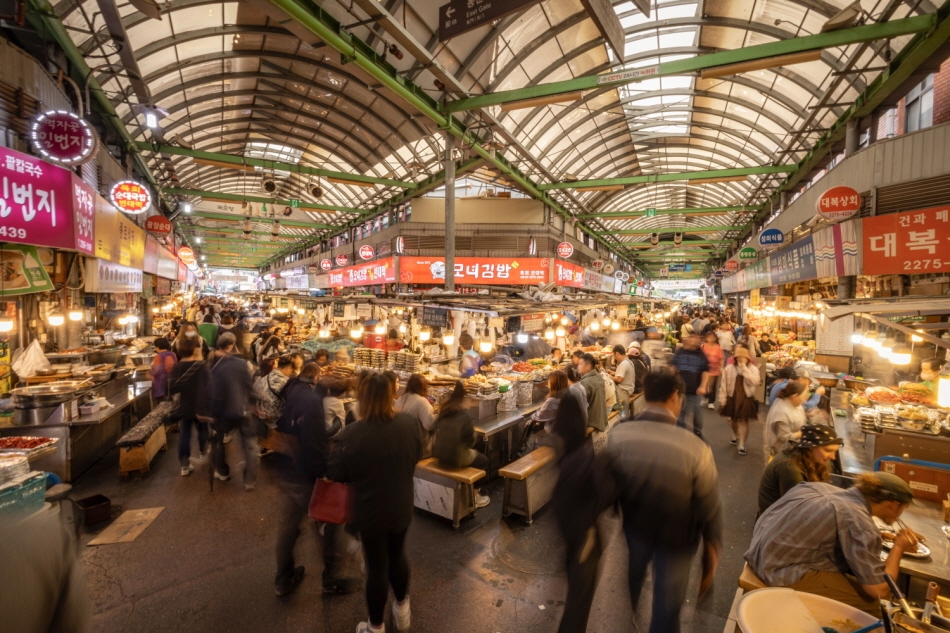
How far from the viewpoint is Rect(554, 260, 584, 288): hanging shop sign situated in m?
18.9

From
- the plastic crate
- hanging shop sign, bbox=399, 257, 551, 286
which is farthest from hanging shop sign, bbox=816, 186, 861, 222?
the plastic crate

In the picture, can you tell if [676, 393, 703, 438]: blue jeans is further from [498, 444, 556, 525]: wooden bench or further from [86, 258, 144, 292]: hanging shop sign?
[86, 258, 144, 292]: hanging shop sign

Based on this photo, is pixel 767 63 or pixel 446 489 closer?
pixel 446 489

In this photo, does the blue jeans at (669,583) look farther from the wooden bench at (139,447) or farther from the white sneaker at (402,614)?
the wooden bench at (139,447)

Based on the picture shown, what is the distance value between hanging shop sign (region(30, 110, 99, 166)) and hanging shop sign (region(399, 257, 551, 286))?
11907 mm

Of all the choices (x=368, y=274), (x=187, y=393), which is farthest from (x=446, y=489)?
(x=368, y=274)

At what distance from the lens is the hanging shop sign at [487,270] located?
18.1 meters

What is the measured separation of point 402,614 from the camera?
3.68m

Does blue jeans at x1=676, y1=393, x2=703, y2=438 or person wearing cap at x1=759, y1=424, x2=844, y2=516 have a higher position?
person wearing cap at x1=759, y1=424, x2=844, y2=516

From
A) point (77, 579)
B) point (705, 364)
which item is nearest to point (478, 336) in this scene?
point (705, 364)

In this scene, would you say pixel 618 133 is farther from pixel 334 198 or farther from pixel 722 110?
pixel 334 198

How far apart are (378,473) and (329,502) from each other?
0.95m

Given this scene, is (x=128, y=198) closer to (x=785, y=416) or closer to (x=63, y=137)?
(x=63, y=137)

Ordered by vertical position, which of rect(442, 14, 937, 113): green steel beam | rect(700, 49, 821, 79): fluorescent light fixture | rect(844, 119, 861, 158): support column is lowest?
rect(844, 119, 861, 158): support column
